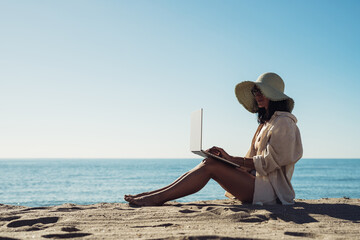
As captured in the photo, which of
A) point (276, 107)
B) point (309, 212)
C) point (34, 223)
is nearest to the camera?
point (34, 223)

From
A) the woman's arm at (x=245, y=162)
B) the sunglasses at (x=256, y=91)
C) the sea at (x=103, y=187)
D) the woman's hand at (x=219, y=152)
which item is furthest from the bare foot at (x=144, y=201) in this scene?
the sea at (x=103, y=187)

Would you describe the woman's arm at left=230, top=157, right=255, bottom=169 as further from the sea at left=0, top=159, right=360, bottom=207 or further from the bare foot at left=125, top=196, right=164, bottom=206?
the sea at left=0, top=159, right=360, bottom=207

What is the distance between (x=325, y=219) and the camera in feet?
11.7

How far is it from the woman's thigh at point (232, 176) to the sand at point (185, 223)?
0.96ft

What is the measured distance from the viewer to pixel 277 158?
4184 mm

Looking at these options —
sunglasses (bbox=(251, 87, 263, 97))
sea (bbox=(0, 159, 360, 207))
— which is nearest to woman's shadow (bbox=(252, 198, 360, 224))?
sunglasses (bbox=(251, 87, 263, 97))

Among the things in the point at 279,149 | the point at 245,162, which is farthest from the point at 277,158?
the point at 245,162

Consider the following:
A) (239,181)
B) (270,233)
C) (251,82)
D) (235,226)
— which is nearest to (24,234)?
(235,226)

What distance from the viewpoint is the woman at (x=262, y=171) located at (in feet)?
13.8

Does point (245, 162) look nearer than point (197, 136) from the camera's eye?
No

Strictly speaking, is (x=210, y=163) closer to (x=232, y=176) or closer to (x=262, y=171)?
(x=232, y=176)

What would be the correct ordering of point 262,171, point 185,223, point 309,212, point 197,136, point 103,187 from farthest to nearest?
1. point 103,187
2. point 262,171
3. point 197,136
4. point 309,212
5. point 185,223

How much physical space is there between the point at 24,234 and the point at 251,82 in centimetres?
329

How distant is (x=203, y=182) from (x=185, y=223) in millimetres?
959
